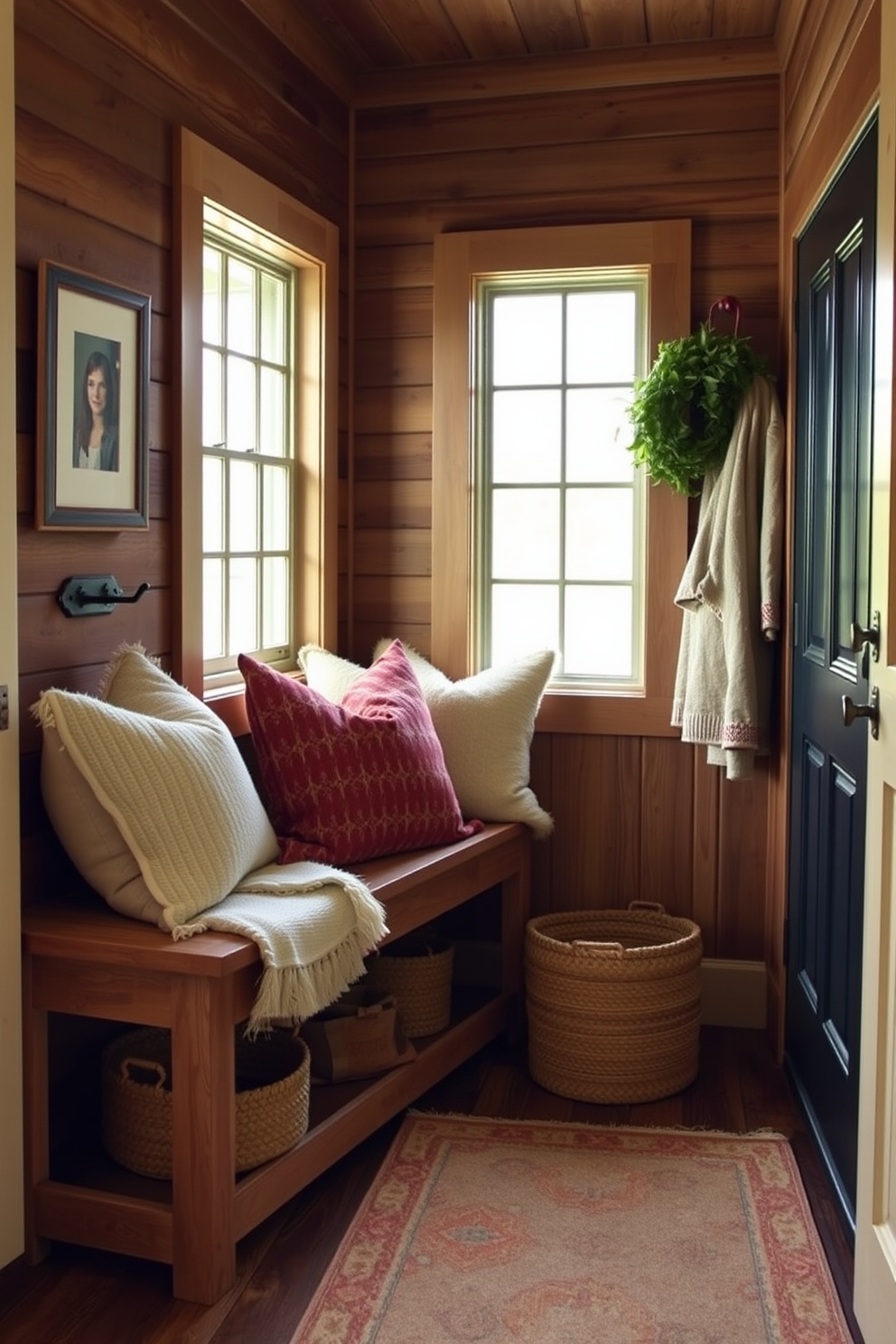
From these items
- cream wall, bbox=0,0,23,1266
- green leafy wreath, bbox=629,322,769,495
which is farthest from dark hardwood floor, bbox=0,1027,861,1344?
green leafy wreath, bbox=629,322,769,495

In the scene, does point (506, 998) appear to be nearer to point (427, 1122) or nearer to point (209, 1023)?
point (427, 1122)

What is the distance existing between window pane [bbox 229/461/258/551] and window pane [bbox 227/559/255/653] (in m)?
0.05

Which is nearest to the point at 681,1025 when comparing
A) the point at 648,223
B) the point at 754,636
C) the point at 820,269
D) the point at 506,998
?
the point at 506,998

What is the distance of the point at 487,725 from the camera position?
11.6 feet

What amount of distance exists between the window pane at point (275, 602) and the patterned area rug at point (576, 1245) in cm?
128

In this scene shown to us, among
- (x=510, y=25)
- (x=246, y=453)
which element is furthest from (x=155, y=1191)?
(x=510, y=25)

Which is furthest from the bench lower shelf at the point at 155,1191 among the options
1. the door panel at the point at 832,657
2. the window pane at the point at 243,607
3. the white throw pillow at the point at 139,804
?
the window pane at the point at 243,607

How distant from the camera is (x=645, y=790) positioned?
373 centimetres

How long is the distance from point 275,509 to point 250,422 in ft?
0.85

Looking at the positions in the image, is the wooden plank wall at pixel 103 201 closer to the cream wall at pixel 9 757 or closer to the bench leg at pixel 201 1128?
the cream wall at pixel 9 757

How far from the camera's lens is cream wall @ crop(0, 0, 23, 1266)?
7.38 ft

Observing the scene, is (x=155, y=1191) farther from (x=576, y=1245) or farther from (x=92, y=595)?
(x=92, y=595)

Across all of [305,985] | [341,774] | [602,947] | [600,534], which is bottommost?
[602,947]

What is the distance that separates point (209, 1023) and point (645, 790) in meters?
1.77
